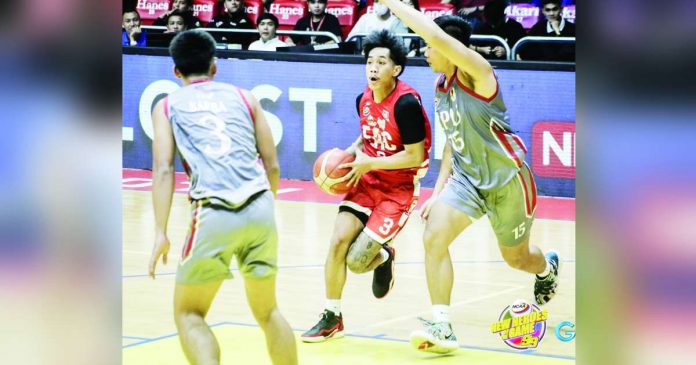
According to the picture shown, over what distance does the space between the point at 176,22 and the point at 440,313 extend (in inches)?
337

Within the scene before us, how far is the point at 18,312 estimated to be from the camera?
2.77 metres

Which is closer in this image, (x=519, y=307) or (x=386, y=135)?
(x=519, y=307)

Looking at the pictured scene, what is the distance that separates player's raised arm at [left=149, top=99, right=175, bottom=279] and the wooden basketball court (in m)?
1.47

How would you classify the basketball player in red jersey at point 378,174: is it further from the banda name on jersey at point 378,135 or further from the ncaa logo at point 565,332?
the ncaa logo at point 565,332

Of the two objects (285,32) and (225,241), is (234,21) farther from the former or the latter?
(225,241)

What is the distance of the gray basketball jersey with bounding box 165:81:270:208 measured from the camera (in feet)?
13.9

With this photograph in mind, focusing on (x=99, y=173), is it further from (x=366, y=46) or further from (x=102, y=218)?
(x=366, y=46)

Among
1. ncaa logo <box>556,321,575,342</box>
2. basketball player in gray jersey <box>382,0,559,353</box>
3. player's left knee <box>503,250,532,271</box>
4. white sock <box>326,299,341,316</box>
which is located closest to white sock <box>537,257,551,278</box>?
player's left knee <box>503,250,532,271</box>

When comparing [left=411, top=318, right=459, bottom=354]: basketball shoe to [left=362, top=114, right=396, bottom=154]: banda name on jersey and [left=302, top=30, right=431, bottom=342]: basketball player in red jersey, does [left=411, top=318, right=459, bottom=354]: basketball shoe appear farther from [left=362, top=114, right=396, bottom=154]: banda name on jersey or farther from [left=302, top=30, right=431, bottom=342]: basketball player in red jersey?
[left=362, top=114, right=396, bottom=154]: banda name on jersey

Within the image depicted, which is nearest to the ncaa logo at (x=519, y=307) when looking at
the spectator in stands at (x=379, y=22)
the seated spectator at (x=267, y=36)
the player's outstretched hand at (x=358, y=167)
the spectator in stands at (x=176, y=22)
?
the player's outstretched hand at (x=358, y=167)

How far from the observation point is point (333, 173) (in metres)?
6.07

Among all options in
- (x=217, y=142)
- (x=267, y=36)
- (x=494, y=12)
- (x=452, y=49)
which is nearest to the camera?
(x=217, y=142)

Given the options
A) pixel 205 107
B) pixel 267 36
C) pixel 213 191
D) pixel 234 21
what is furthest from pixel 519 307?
pixel 234 21

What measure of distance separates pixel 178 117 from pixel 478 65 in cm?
173
